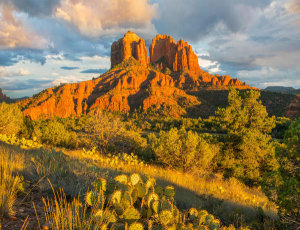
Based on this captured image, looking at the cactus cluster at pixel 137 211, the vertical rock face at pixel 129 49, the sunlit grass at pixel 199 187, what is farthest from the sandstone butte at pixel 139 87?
the cactus cluster at pixel 137 211

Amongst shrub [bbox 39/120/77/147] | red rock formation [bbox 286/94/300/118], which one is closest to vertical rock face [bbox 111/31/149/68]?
shrub [bbox 39/120/77/147]

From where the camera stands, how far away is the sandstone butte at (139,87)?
104 metres

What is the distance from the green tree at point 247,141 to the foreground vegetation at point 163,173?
8 cm

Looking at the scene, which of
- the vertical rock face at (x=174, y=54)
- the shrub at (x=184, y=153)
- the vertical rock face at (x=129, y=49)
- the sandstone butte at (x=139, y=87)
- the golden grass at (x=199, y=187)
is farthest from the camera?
the vertical rock face at (x=129, y=49)

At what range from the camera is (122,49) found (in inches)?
7028

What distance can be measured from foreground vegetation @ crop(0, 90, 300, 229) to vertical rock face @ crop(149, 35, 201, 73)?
144266 mm

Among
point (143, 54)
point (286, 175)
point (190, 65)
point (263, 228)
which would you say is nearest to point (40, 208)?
point (263, 228)

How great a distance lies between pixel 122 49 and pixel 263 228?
189 meters

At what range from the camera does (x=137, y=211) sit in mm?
2684

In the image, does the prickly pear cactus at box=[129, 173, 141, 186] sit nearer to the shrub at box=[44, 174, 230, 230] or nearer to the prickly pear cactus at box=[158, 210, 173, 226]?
the shrub at box=[44, 174, 230, 230]

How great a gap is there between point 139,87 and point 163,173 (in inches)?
4942

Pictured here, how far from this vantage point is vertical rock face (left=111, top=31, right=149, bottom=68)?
562 feet

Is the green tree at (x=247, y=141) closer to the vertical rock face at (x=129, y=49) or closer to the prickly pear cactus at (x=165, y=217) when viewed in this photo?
the prickly pear cactus at (x=165, y=217)

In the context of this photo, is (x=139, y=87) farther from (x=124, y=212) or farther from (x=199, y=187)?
(x=124, y=212)
